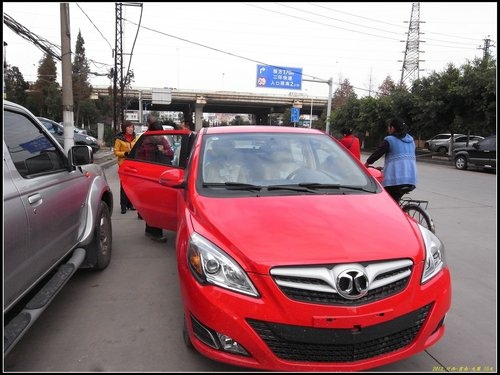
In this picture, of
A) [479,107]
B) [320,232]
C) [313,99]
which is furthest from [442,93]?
[313,99]

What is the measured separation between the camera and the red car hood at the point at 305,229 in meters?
2.49

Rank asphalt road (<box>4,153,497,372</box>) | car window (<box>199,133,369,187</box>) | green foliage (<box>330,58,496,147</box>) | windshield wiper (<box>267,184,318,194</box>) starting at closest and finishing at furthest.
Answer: asphalt road (<box>4,153,497,372</box>), windshield wiper (<box>267,184,318,194</box>), car window (<box>199,133,369,187</box>), green foliage (<box>330,58,496,147</box>)

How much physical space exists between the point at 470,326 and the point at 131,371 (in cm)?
276

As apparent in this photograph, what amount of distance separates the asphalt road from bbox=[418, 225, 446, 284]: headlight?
0.69 meters

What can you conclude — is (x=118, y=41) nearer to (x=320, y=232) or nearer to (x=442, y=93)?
(x=442, y=93)

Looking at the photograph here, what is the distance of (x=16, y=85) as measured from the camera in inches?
2170

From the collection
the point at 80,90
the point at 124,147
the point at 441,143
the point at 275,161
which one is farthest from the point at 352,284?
the point at 80,90

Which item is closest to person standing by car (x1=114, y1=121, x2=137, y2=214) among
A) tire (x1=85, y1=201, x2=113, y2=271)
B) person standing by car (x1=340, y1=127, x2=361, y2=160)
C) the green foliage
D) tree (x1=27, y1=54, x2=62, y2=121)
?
tire (x1=85, y1=201, x2=113, y2=271)

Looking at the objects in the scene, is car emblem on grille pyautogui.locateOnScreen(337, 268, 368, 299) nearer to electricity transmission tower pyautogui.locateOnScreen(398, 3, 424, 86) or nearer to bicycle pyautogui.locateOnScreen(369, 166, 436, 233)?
bicycle pyautogui.locateOnScreen(369, 166, 436, 233)

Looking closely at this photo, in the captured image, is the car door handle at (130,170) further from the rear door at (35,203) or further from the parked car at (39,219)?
the rear door at (35,203)

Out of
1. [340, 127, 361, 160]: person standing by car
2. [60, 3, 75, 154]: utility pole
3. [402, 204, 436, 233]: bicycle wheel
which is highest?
[60, 3, 75, 154]: utility pole

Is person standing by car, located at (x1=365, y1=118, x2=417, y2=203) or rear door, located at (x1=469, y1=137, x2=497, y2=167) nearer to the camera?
person standing by car, located at (x1=365, y1=118, x2=417, y2=203)

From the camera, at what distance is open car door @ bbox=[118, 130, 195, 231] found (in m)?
5.12

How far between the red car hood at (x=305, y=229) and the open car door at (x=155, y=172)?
190cm
